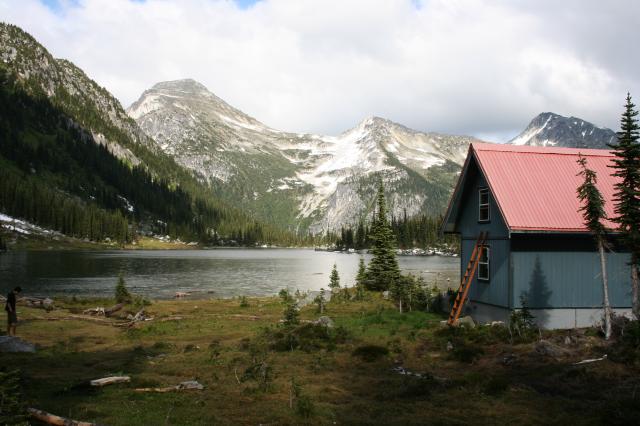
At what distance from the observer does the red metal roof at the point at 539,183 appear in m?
26.2

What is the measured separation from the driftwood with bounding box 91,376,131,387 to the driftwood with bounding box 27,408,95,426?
11.9 feet

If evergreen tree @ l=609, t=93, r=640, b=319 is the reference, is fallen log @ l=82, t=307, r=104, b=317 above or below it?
below

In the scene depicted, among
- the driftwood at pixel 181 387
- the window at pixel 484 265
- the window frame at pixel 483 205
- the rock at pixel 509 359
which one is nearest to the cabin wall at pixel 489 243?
the window frame at pixel 483 205

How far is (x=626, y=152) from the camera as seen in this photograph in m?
22.2

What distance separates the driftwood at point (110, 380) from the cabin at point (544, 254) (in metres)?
19.6

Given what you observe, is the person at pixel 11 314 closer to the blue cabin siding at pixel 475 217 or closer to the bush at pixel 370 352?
the bush at pixel 370 352

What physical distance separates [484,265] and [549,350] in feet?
31.6

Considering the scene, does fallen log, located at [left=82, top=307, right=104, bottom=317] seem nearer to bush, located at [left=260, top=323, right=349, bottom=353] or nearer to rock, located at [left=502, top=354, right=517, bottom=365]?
bush, located at [left=260, top=323, right=349, bottom=353]

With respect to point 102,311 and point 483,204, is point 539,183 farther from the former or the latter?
point 102,311

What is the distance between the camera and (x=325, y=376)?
61.7 feet

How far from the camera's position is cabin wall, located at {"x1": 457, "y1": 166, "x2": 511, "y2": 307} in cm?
2698

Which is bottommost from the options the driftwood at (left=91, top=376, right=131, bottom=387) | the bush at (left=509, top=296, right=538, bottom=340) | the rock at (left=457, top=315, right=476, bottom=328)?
the driftwood at (left=91, top=376, right=131, bottom=387)

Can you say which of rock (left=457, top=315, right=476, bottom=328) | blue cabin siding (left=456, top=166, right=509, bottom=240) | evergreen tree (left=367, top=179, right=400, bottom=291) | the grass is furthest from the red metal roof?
evergreen tree (left=367, top=179, right=400, bottom=291)

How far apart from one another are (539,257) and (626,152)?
23.5 feet
